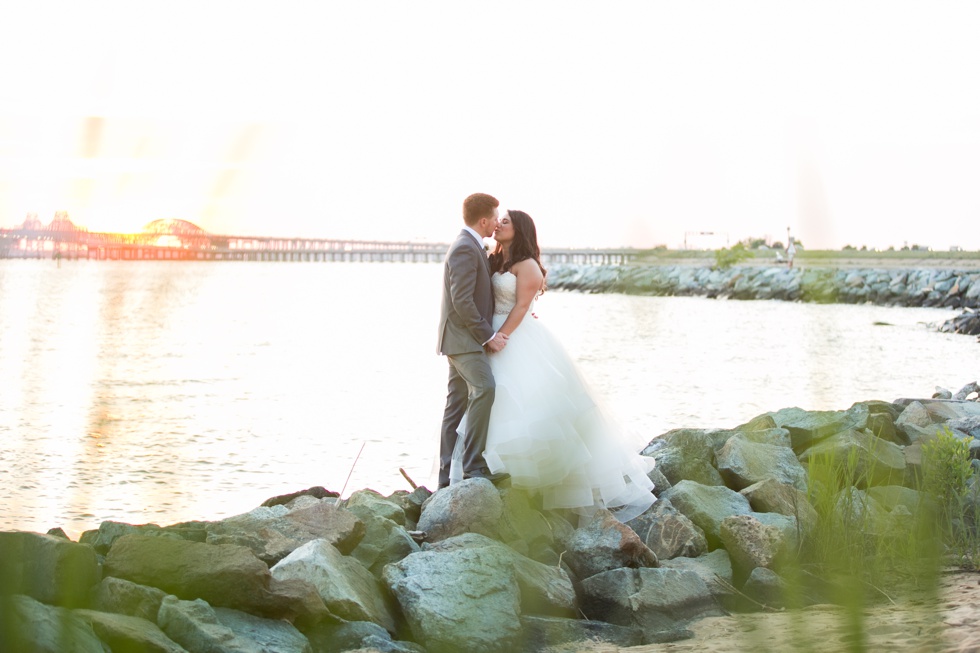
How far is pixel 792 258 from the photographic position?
1.55 meters

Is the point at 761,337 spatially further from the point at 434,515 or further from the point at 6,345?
the point at 434,515

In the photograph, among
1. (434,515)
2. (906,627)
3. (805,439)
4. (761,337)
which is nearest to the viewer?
(906,627)

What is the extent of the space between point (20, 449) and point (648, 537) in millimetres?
9334

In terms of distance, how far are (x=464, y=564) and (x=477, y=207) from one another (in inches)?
112

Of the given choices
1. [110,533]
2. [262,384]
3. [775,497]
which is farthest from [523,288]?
[262,384]

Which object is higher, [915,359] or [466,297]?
[466,297]

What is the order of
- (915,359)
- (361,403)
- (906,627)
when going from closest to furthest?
(906,627) → (361,403) → (915,359)

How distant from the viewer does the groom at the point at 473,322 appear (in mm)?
7434

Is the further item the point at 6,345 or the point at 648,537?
the point at 6,345

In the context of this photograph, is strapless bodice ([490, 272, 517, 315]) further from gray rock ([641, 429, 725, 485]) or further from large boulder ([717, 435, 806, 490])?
large boulder ([717, 435, 806, 490])

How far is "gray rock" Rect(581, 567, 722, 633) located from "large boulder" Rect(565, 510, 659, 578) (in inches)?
8.0

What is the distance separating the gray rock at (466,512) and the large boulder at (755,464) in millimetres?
2386

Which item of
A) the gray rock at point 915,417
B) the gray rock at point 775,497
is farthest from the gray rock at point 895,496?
the gray rock at point 915,417

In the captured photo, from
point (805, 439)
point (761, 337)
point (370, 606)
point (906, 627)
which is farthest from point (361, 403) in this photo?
point (761, 337)
